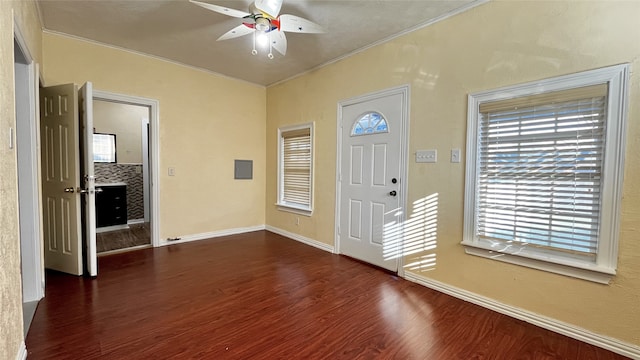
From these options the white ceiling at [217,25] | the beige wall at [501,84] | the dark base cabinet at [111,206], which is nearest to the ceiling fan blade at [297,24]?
the white ceiling at [217,25]

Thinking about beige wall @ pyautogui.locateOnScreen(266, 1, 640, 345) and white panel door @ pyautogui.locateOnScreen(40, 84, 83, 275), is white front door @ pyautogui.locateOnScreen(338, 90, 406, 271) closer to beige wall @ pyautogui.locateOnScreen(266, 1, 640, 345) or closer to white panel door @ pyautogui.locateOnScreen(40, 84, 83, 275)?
beige wall @ pyautogui.locateOnScreen(266, 1, 640, 345)

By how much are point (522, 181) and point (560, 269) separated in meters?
0.71

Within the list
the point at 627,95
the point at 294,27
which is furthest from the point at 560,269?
the point at 294,27

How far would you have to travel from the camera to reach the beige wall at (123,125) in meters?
5.20

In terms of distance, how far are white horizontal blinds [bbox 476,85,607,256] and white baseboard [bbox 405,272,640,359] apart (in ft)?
1.83

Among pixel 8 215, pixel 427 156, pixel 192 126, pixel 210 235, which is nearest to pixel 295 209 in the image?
pixel 210 235

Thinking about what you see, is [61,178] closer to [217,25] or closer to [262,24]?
[217,25]

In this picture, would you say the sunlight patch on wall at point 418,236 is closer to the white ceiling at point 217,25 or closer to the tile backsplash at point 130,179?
the white ceiling at point 217,25

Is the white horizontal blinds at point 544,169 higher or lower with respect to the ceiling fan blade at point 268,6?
lower

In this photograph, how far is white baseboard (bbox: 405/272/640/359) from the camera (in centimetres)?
187

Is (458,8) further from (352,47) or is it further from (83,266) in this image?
(83,266)

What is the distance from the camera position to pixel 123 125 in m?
5.46

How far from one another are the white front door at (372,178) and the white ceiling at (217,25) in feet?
2.48

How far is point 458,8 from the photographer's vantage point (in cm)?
258
